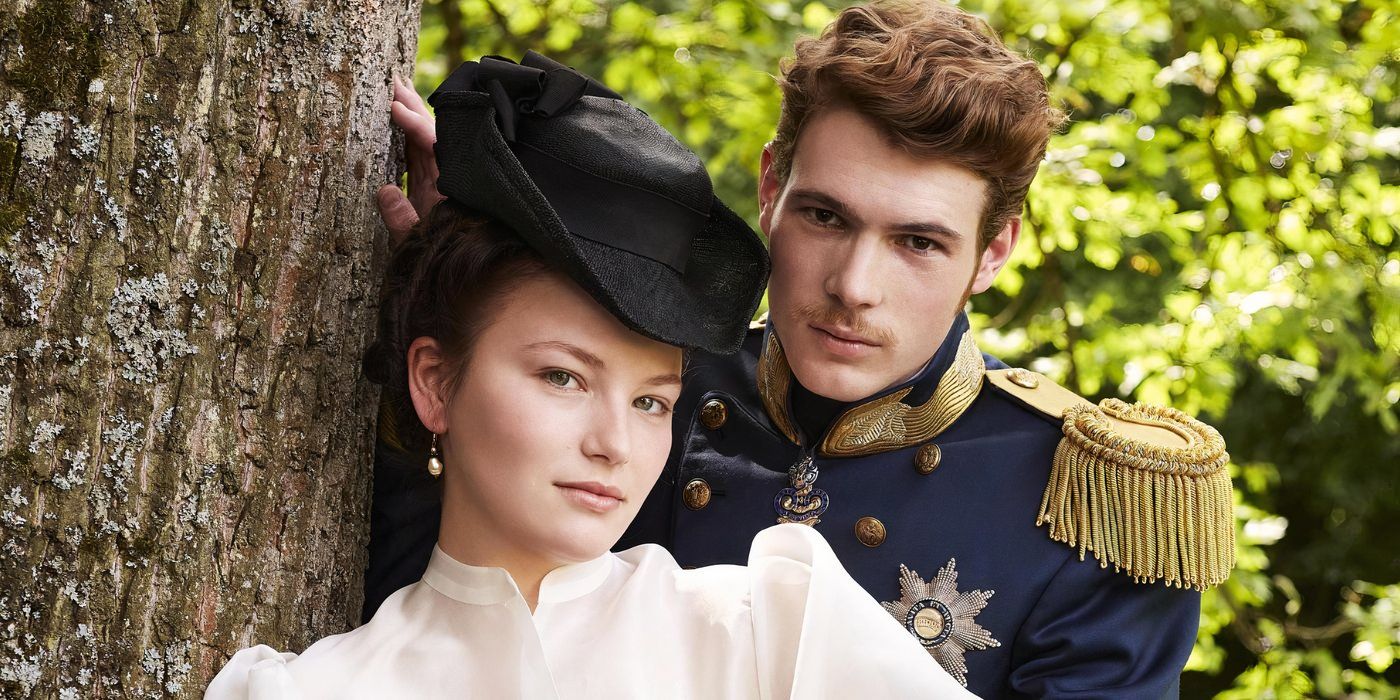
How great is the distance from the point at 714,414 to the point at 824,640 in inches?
31.2

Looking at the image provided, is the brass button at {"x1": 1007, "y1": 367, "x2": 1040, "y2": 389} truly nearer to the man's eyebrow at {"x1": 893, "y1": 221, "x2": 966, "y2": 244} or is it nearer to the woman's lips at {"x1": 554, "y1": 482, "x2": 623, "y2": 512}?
the man's eyebrow at {"x1": 893, "y1": 221, "x2": 966, "y2": 244}

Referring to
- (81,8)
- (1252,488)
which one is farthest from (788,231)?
(1252,488)

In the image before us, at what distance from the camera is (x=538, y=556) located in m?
1.76

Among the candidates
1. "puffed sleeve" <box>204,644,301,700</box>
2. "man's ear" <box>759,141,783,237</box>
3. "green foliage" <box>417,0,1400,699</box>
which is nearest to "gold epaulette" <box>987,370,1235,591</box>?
"man's ear" <box>759,141,783,237</box>

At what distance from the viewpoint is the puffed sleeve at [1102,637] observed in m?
2.05

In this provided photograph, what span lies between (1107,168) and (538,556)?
348 centimetres

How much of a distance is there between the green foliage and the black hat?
2.83 metres

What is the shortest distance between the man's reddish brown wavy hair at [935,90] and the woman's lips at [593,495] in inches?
31.9

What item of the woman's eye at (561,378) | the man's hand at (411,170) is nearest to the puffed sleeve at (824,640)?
the woman's eye at (561,378)

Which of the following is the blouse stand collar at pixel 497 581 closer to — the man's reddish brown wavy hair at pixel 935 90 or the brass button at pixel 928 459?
the brass button at pixel 928 459

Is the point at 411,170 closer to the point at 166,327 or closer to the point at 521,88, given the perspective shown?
the point at 521,88

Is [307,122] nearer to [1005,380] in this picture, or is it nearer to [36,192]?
[36,192]

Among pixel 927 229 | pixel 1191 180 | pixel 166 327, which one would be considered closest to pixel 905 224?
pixel 927 229

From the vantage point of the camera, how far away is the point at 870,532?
7.27 feet
